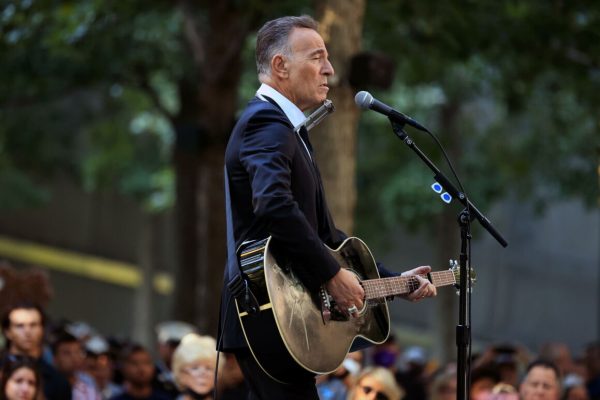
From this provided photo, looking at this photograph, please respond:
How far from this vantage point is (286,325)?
5.22 m

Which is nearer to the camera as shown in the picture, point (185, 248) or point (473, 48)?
point (473, 48)

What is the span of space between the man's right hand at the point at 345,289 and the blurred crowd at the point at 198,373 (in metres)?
1.04

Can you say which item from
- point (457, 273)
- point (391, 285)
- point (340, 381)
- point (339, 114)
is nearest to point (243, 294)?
point (391, 285)

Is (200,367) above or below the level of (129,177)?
below

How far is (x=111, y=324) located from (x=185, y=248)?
15.7 metres

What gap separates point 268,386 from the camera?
534 cm

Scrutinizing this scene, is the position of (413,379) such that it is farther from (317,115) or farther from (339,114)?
(317,115)

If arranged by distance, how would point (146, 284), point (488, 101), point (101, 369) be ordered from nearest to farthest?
1. point (101, 369)
2. point (488, 101)
3. point (146, 284)

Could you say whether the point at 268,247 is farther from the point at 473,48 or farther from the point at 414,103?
the point at 414,103

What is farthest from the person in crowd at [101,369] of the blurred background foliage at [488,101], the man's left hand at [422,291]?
the man's left hand at [422,291]

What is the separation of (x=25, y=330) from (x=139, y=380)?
1.63 meters

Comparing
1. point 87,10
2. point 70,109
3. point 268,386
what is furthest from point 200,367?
point 70,109

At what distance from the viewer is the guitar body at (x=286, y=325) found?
521cm

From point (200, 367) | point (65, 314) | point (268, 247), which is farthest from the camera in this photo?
point (65, 314)
